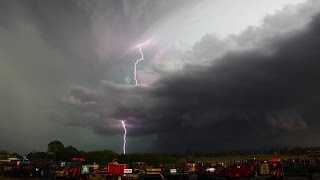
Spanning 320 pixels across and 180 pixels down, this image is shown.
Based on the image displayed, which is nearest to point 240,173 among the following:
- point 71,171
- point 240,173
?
point 240,173

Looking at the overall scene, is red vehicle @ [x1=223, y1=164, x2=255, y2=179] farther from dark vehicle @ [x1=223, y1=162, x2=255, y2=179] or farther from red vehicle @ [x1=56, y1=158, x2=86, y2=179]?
red vehicle @ [x1=56, y1=158, x2=86, y2=179]

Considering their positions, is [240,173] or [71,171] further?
[240,173]

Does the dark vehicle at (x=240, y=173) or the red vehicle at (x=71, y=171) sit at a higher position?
the red vehicle at (x=71, y=171)

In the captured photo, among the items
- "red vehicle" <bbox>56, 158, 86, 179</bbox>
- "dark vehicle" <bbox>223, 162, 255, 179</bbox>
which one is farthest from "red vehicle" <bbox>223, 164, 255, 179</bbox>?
"red vehicle" <bbox>56, 158, 86, 179</bbox>

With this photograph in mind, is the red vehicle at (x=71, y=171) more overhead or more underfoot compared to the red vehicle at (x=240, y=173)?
more overhead

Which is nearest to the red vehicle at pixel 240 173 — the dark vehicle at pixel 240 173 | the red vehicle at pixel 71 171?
the dark vehicle at pixel 240 173

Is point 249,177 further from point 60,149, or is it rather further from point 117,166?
point 60,149

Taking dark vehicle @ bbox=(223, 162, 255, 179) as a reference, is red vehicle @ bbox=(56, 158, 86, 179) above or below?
above

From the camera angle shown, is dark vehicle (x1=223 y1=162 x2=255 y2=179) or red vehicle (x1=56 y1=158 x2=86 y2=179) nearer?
red vehicle (x1=56 y1=158 x2=86 y2=179)

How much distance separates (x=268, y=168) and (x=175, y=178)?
11667 millimetres

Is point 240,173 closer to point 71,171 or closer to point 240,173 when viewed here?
point 240,173

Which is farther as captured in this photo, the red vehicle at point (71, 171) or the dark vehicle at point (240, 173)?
the dark vehicle at point (240, 173)

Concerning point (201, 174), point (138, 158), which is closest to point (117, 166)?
point (201, 174)

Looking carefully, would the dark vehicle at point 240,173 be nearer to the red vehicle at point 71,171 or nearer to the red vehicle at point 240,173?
the red vehicle at point 240,173
